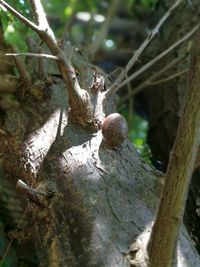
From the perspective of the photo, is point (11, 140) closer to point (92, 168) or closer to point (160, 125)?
point (92, 168)

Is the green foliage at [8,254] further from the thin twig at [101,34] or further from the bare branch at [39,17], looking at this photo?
the thin twig at [101,34]

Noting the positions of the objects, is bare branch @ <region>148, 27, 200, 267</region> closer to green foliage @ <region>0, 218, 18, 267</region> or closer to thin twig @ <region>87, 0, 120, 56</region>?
green foliage @ <region>0, 218, 18, 267</region>

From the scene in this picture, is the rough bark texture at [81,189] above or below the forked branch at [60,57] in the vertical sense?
below

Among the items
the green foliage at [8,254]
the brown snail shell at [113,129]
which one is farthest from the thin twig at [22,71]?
the green foliage at [8,254]

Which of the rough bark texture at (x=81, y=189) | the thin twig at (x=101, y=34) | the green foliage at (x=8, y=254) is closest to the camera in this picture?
the rough bark texture at (x=81, y=189)

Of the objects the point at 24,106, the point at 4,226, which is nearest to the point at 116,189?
the point at 24,106

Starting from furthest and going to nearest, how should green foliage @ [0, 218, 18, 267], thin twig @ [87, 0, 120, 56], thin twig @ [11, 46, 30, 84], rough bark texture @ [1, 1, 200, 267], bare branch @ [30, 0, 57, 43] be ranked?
thin twig @ [87, 0, 120, 56] < thin twig @ [11, 46, 30, 84] < green foliage @ [0, 218, 18, 267] < bare branch @ [30, 0, 57, 43] < rough bark texture @ [1, 1, 200, 267]

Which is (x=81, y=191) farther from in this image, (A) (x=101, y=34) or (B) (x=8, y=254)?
(A) (x=101, y=34)

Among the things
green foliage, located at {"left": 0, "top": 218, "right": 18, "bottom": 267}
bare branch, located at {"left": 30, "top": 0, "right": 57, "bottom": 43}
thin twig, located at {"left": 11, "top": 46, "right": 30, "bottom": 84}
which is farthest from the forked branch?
green foliage, located at {"left": 0, "top": 218, "right": 18, "bottom": 267}
